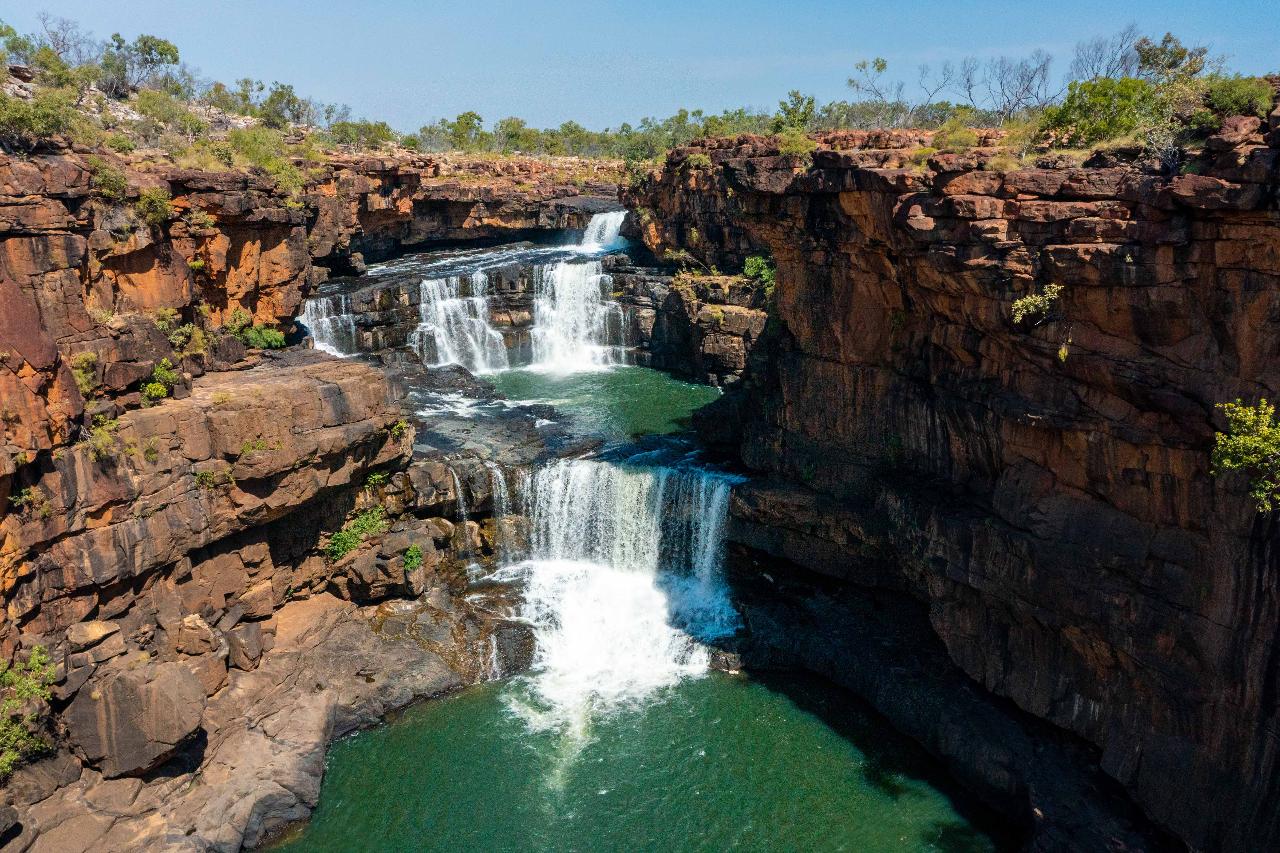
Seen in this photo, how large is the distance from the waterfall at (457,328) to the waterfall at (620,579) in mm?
13960

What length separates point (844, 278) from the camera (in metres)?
19.0

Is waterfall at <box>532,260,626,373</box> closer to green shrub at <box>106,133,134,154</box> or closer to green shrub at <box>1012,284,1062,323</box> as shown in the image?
green shrub at <box>106,133,134,154</box>

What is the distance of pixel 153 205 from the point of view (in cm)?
1845

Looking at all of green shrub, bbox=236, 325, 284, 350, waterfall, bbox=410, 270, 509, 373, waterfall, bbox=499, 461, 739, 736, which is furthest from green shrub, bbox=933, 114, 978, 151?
waterfall, bbox=410, 270, 509, 373

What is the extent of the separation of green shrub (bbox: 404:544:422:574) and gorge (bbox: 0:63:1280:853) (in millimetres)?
109

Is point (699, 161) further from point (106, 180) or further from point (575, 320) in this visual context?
point (106, 180)

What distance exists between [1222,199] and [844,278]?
A: 321 inches

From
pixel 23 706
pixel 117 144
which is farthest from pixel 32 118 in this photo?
pixel 23 706

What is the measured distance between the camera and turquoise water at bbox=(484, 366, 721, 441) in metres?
28.6

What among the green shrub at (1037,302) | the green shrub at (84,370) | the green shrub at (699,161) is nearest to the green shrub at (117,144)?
the green shrub at (84,370)

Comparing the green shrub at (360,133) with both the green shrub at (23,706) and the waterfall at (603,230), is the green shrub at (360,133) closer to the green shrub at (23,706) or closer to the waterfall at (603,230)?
the waterfall at (603,230)

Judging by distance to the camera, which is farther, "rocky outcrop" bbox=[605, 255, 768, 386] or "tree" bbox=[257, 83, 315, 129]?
"tree" bbox=[257, 83, 315, 129]

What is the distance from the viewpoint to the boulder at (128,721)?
14.4m

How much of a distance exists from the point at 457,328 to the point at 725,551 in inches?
736
